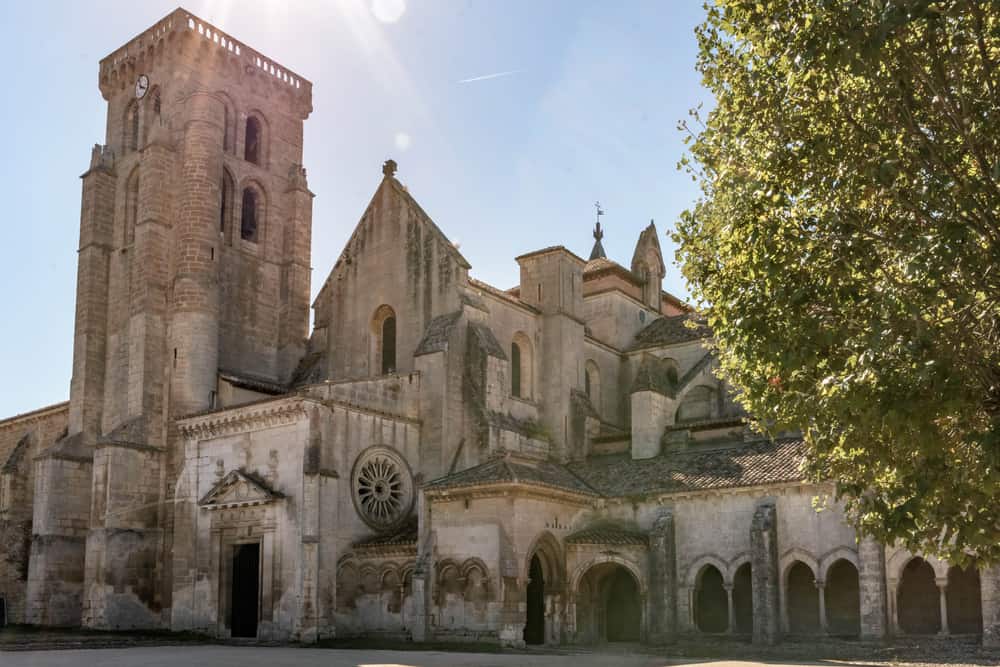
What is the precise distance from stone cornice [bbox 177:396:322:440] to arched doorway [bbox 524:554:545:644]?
7959mm

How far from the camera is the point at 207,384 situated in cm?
3650

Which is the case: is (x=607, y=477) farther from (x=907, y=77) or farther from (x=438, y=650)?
(x=907, y=77)

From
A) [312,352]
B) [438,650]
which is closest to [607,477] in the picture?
[438,650]

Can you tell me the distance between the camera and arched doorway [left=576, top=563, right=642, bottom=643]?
30.2m

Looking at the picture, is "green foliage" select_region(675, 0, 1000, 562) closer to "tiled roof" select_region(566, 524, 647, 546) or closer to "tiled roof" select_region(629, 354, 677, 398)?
"tiled roof" select_region(566, 524, 647, 546)

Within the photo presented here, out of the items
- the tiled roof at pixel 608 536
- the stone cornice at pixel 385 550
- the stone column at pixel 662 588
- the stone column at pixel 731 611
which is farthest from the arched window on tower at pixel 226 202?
the stone column at pixel 731 611

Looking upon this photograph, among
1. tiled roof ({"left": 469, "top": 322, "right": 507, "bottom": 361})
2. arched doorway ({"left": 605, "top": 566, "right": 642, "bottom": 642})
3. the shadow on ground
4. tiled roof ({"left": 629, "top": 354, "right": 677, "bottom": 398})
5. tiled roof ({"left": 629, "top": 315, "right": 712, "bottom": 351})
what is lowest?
the shadow on ground

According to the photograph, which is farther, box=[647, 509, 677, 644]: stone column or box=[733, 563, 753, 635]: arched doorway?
box=[733, 563, 753, 635]: arched doorway

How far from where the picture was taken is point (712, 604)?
3070cm

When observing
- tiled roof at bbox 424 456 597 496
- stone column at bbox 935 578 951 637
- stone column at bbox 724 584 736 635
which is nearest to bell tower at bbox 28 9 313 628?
tiled roof at bbox 424 456 597 496

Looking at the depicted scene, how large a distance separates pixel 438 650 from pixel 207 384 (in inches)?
584

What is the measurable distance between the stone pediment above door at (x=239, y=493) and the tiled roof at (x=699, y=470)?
9.69 metres

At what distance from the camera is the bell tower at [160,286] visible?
35594 mm

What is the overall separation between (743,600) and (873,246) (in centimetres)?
1886
